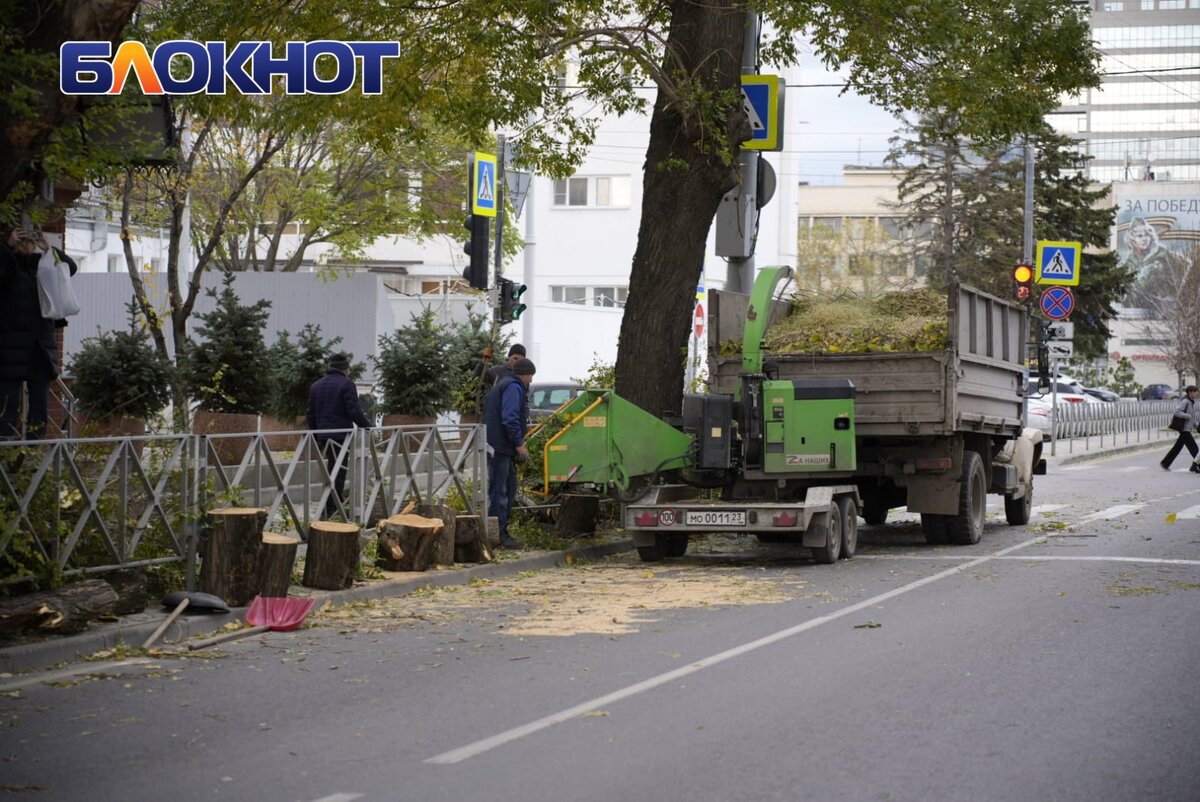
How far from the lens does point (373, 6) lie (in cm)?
1705

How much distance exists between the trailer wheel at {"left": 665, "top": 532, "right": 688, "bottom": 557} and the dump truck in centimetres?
1

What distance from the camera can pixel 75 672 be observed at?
9.34m

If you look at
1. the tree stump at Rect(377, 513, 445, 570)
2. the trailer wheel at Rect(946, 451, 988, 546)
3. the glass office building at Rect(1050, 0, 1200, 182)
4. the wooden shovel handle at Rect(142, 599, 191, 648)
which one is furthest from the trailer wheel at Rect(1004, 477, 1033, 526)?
the glass office building at Rect(1050, 0, 1200, 182)

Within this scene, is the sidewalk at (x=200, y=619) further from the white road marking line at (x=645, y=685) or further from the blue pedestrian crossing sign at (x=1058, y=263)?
the blue pedestrian crossing sign at (x=1058, y=263)

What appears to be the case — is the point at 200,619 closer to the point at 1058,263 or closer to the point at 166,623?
the point at 166,623

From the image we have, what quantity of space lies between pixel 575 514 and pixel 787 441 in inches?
104

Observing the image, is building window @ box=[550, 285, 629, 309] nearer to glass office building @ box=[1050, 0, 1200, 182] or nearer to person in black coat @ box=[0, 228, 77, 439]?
Answer: person in black coat @ box=[0, 228, 77, 439]

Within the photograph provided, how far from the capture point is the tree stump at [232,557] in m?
Result: 11.4

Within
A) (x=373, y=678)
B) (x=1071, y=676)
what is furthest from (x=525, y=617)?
(x=1071, y=676)

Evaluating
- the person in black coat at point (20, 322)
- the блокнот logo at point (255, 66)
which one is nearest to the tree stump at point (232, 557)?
the person in black coat at point (20, 322)

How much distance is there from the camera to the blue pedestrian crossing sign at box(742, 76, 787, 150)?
1884 centimetres

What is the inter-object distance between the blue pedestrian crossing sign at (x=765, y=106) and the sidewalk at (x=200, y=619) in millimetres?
5137

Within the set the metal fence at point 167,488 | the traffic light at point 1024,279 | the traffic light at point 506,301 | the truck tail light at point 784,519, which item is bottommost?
the truck tail light at point 784,519

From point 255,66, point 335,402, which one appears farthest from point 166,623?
point 255,66
